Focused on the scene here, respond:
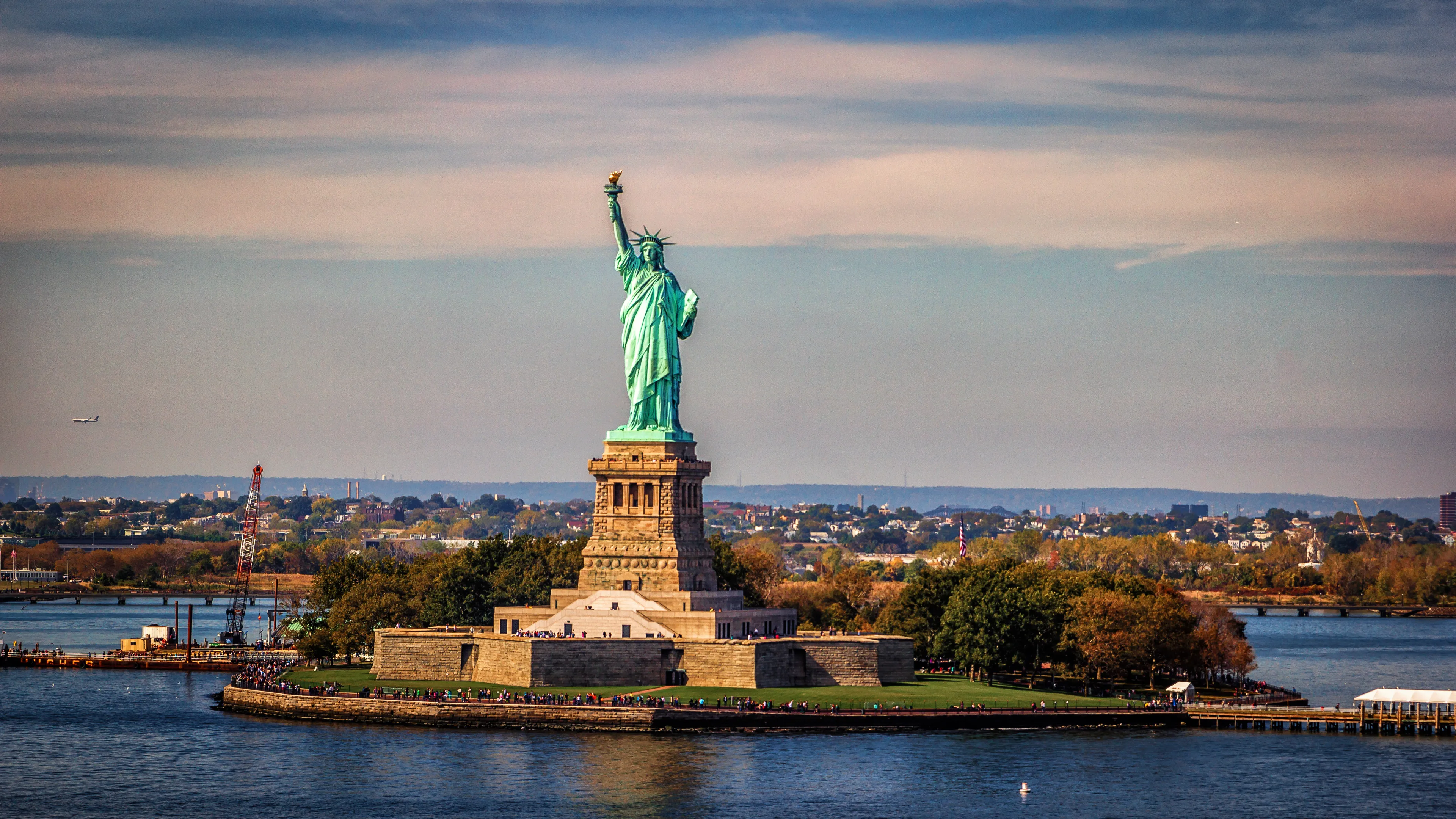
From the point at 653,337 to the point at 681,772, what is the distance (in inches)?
1014

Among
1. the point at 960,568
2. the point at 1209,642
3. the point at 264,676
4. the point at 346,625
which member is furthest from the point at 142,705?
the point at 1209,642

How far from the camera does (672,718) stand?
77.9 m

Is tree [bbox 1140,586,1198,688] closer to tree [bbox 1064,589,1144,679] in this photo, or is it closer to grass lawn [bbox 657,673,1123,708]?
tree [bbox 1064,589,1144,679]

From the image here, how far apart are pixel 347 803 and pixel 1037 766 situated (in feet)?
75.0

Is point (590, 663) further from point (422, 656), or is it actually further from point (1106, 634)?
point (1106, 634)

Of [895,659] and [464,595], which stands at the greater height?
[464,595]

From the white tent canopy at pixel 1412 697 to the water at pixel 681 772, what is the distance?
2.08m

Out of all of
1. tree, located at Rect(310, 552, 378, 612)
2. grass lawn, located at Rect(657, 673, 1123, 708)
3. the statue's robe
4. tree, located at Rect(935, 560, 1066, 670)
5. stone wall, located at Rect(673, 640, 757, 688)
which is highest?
the statue's robe

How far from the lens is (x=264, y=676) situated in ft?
299

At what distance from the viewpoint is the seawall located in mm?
77812

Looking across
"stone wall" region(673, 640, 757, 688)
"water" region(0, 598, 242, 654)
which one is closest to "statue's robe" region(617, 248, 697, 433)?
"stone wall" region(673, 640, 757, 688)

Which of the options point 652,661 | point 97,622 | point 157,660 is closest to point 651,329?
point 652,661

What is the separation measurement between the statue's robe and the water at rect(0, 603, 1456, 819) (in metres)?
17.3

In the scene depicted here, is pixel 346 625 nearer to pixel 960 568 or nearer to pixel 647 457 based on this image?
pixel 647 457
